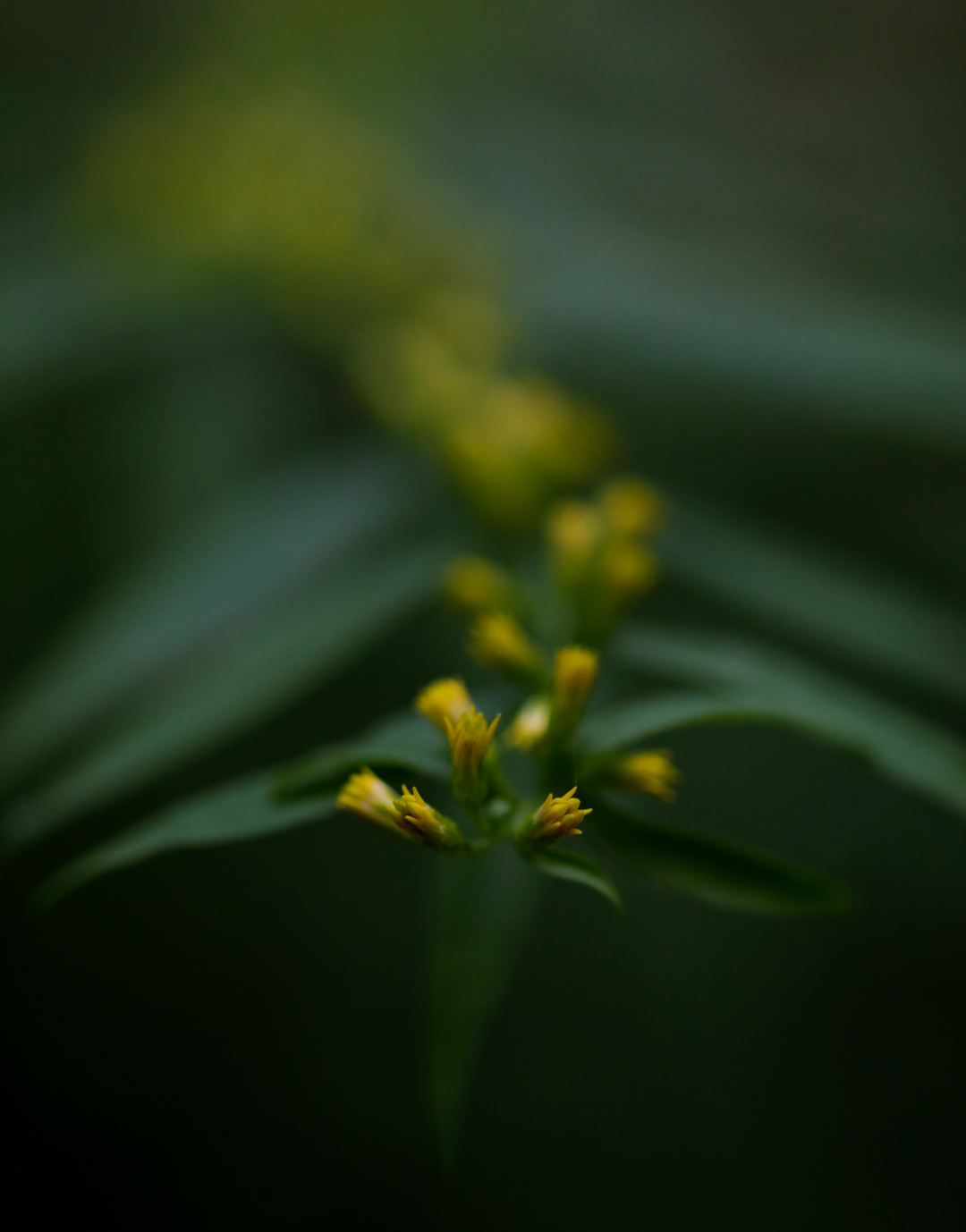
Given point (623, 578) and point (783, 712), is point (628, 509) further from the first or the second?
point (783, 712)

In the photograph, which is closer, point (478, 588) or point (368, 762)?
point (368, 762)

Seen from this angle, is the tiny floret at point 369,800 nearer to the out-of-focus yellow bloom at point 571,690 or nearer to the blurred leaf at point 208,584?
the out-of-focus yellow bloom at point 571,690

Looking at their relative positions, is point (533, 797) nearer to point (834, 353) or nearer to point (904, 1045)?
point (834, 353)

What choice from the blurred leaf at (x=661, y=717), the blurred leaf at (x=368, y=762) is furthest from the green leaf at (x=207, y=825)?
the blurred leaf at (x=661, y=717)

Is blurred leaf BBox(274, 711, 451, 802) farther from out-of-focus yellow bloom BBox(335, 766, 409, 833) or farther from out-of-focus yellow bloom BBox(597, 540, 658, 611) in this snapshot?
out-of-focus yellow bloom BBox(597, 540, 658, 611)

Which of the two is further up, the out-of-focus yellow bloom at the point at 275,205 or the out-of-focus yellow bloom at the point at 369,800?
the out-of-focus yellow bloom at the point at 275,205

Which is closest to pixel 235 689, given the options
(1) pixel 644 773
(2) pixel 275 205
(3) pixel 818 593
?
(1) pixel 644 773

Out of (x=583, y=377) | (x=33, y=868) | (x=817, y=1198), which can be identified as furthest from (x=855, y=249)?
(x=33, y=868)

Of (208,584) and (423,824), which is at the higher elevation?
(208,584)
